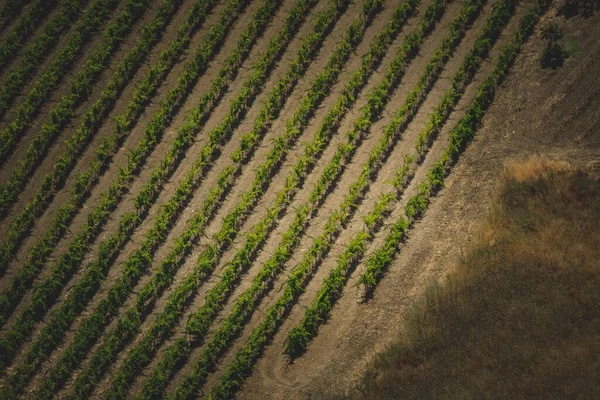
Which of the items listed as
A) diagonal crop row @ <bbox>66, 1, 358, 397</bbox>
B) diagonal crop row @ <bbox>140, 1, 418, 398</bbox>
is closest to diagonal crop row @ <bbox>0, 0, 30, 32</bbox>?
diagonal crop row @ <bbox>66, 1, 358, 397</bbox>

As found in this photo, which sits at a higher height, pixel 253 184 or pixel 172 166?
pixel 253 184

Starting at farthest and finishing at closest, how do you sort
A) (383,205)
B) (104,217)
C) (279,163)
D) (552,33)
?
(279,163) → (104,217) → (552,33) → (383,205)

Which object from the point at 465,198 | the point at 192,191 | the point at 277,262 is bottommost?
the point at 277,262

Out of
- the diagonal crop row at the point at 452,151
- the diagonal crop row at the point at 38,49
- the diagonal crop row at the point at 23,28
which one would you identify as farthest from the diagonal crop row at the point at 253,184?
the diagonal crop row at the point at 23,28

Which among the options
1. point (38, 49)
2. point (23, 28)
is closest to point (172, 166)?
point (38, 49)

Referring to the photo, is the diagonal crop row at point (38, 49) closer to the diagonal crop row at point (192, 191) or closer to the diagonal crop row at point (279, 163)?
the diagonal crop row at point (192, 191)

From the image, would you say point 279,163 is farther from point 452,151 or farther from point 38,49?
point 38,49

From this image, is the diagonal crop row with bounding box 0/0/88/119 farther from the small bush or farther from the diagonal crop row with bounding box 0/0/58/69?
the small bush
